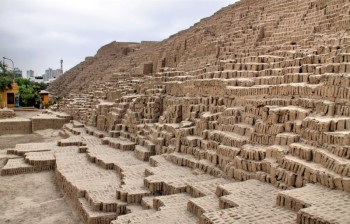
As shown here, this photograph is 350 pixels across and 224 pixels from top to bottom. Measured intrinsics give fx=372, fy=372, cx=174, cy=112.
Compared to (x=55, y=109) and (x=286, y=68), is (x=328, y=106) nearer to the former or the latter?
(x=286, y=68)

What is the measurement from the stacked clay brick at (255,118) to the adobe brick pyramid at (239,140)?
0.02m

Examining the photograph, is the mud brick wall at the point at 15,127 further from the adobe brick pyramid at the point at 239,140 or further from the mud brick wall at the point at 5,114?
the adobe brick pyramid at the point at 239,140

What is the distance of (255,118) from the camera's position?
23.8ft

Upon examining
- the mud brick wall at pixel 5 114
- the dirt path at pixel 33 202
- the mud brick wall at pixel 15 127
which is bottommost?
the dirt path at pixel 33 202

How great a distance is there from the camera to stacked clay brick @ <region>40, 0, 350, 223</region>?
5148mm

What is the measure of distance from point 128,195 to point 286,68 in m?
4.11

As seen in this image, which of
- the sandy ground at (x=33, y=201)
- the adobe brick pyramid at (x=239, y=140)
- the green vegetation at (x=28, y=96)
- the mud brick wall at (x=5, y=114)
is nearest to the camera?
the adobe brick pyramid at (x=239, y=140)

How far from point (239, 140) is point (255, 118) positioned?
0.66 meters

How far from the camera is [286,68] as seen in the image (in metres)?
7.75

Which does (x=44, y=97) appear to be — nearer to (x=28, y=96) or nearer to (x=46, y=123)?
(x=28, y=96)

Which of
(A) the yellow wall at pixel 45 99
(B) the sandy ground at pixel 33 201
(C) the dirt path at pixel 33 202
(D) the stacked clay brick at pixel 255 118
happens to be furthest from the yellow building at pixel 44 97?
(C) the dirt path at pixel 33 202

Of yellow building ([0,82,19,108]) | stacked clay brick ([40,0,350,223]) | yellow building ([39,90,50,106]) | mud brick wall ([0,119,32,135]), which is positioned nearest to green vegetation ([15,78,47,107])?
yellow building ([0,82,19,108])

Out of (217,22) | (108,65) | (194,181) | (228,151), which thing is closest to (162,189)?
(194,181)

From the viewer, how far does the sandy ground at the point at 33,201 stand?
752 cm
